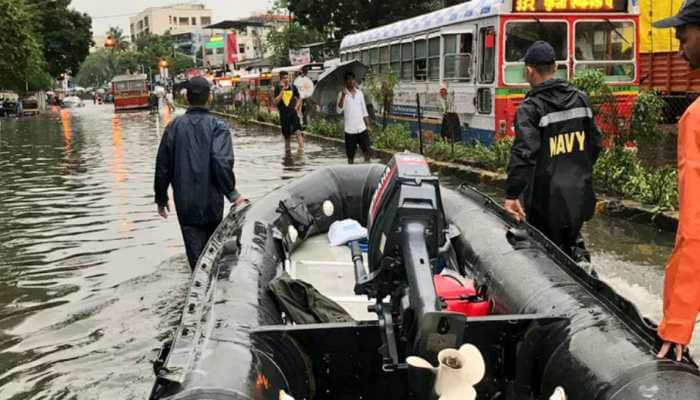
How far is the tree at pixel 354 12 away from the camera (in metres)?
35.4

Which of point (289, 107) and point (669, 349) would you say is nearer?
point (669, 349)

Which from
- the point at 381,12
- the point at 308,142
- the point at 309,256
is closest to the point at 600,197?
the point at 309,256

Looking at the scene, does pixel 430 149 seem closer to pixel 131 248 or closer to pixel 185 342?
pixel 131 248

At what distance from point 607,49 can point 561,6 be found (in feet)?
4.25

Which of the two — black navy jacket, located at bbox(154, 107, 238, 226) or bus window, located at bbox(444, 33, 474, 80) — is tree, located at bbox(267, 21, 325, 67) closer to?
bus window, located at bbox(444, 33, 474, 80)

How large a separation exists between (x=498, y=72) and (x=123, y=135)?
57.9 ft

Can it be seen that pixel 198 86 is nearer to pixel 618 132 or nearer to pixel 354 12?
pixel 618 132

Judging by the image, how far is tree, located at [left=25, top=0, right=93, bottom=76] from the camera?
202 feet

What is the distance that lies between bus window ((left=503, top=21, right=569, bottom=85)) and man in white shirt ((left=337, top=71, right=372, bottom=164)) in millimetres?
2451

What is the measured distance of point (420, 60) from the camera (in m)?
16.5

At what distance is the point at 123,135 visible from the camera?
2686cm

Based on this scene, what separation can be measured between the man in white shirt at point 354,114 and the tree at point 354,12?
77.1 ft

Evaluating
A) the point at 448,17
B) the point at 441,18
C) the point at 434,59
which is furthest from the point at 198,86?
the point at 434,59

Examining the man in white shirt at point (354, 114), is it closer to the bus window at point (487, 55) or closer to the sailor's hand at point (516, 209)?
the bus window at point (487, 55)
